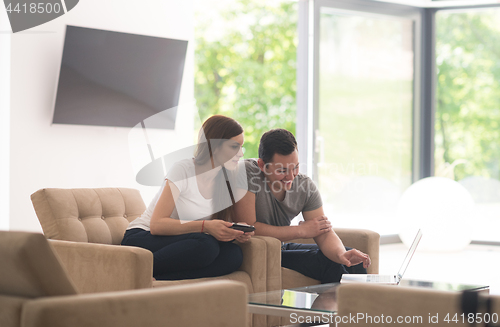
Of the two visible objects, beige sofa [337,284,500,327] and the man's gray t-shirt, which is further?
the man's gray t-shirt

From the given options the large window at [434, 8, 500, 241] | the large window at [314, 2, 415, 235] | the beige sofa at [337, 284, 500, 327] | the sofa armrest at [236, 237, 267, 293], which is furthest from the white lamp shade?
the beige sofa at [337, 284, 500, 327]

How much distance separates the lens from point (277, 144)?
254cm

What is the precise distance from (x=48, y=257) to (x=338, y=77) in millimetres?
4411

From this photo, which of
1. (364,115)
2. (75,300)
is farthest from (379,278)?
(364,115)

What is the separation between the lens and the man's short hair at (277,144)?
2.53m

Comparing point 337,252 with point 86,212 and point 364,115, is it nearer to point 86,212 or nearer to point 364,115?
point 86,212

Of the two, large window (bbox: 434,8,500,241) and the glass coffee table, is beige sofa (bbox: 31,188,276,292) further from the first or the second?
large window (bbox: 434,8,500,241)

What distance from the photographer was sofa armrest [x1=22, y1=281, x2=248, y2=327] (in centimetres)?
119

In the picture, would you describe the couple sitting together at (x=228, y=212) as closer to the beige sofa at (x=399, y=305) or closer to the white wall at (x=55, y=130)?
the beige sofa at (x=399, y=305)

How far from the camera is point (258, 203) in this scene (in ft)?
8.65

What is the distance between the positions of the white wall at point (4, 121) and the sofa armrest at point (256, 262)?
1.97 metres

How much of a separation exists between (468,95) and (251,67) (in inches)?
213

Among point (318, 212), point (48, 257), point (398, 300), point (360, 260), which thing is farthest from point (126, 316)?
point (318, 212)

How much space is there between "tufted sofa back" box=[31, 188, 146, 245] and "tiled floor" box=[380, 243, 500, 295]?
2.24m
